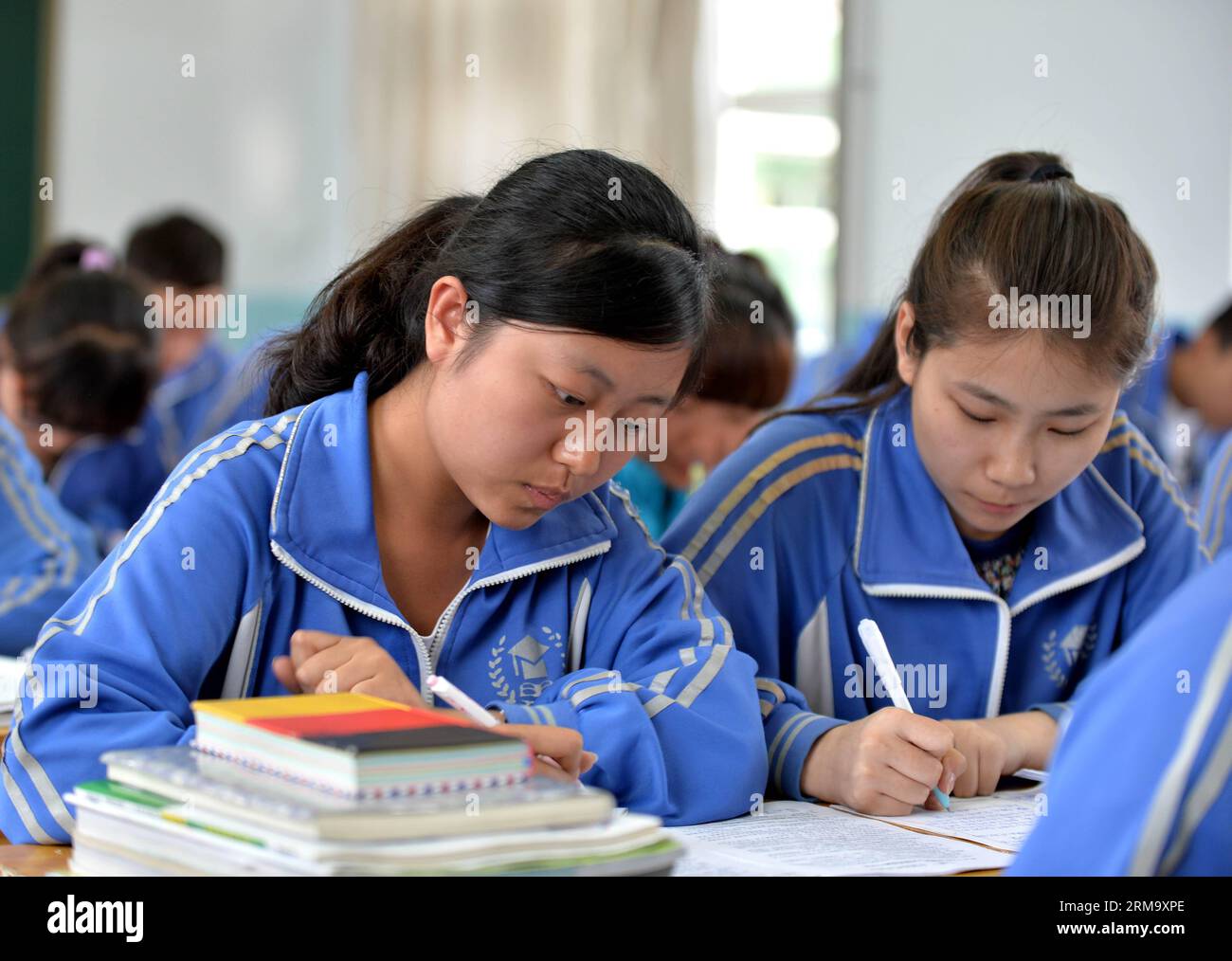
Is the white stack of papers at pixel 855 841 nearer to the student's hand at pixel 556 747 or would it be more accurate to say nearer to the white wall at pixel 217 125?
the student's hand at pixel 556 747

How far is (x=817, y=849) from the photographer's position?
3.46 ft

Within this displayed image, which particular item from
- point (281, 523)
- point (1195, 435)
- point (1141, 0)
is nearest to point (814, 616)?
point (281, 523)

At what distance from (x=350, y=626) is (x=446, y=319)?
29cm

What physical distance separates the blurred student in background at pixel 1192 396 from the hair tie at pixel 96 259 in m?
Result: 2.41

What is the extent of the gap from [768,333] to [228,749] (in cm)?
169

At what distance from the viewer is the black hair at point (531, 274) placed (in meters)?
1.19

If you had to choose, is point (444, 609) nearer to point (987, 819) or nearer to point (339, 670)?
point (339, 670)

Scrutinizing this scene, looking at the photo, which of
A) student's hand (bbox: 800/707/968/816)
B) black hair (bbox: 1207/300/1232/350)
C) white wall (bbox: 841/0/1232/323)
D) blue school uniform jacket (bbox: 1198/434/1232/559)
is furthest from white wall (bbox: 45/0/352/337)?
student's hand (bbox: 800/707/968/816)

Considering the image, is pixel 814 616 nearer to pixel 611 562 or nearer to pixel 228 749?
pixel 611 562

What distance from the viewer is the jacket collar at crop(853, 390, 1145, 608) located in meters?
1.51

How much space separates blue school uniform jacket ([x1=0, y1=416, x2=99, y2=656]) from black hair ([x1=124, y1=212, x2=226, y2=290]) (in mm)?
1836

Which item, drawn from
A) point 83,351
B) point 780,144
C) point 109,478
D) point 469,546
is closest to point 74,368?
point 83,351

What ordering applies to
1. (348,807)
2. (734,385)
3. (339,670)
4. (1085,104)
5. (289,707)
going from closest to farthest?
(348,807) → (289,707) → (339,670) → (734,385) → (1085,104)
